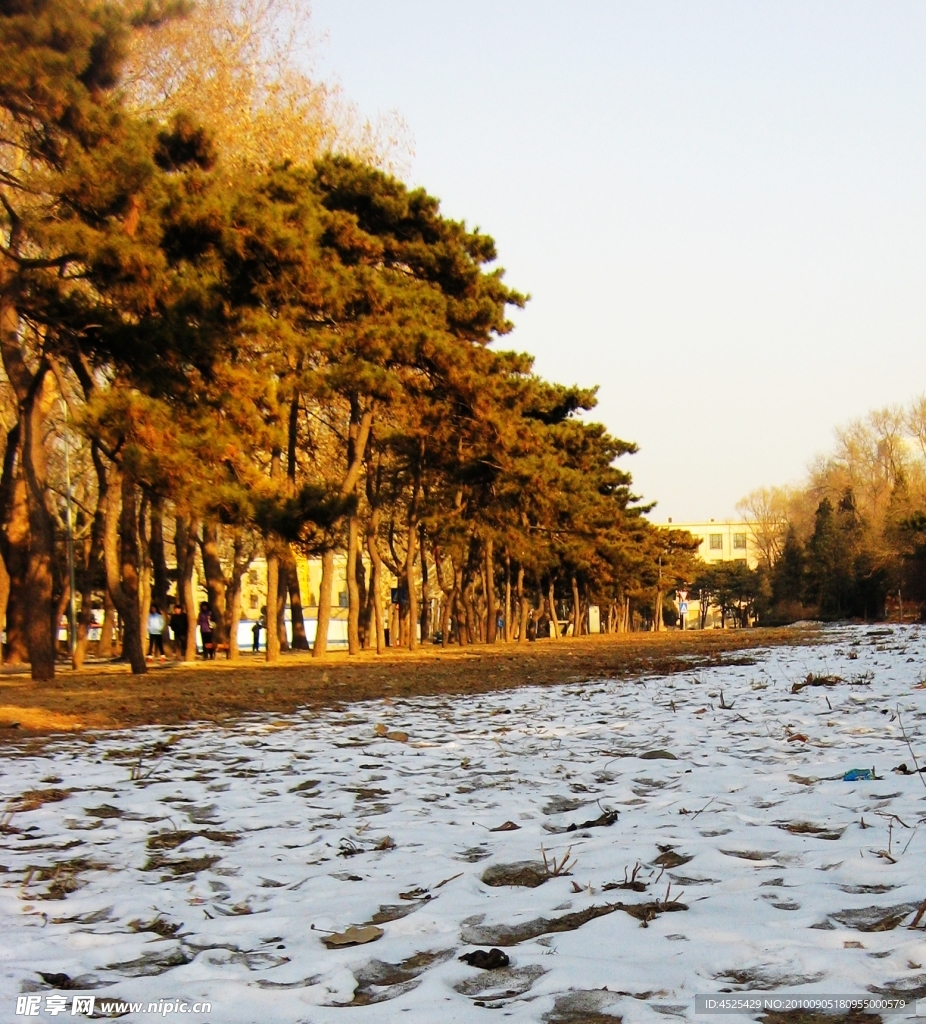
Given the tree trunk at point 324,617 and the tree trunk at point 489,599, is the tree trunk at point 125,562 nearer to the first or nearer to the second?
the tree trunk at point 324,617

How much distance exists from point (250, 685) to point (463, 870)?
1204 centimetres

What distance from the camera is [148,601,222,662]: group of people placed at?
87.7 ft

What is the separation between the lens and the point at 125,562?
72.3ft

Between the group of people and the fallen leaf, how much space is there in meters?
23.2

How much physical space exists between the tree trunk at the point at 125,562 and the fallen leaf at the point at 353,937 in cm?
1393

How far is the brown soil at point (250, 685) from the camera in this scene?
11000 mm

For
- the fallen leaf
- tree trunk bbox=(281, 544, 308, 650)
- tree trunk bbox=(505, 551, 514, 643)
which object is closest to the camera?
the fallen leaf

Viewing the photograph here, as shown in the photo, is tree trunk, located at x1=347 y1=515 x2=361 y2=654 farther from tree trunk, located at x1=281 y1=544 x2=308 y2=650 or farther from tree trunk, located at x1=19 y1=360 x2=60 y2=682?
tree trunk, located at x1=19 y1=360 x2=60 y2=682

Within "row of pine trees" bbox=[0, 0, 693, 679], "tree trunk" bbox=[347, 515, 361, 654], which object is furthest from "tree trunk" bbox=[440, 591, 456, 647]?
"tree trunk" bbox=[347, 515, 361, 654]

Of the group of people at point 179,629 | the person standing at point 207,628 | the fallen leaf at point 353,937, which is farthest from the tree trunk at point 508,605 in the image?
the fallen leaf at point 353,937

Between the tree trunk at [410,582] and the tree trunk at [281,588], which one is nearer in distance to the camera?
the tree trunk at [281,588]

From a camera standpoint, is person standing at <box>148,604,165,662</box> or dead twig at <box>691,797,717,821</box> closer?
dead twig at <box>691,797,717,821</box>

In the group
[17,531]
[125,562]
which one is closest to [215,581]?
[125,562]

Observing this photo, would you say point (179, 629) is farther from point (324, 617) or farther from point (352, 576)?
point (352, 576)
